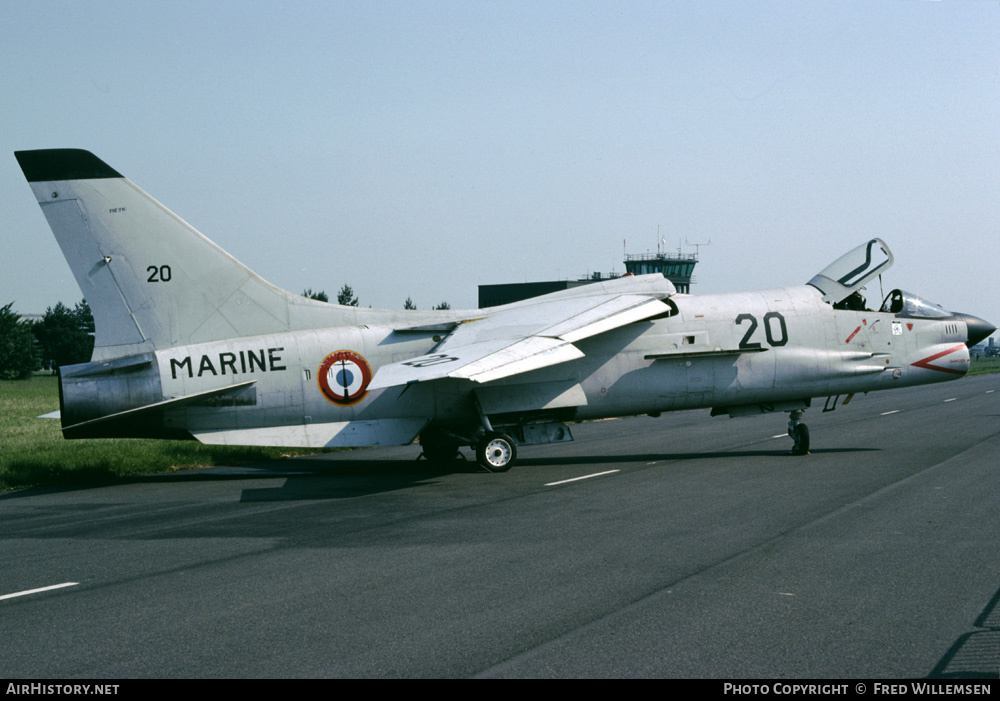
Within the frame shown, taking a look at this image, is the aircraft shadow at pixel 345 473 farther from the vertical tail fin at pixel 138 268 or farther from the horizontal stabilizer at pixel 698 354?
the vertical tail fin at pixel 138 268

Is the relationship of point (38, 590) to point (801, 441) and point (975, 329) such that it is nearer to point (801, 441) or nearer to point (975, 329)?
point (801, 441)

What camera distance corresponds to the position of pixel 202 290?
1652 cm

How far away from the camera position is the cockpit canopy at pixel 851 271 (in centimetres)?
1873

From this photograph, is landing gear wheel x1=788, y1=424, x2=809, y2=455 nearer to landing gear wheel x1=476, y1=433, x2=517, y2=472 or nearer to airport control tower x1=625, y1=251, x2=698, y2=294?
landing gear wheel x1=476, y1=433, x2=517, y2=472

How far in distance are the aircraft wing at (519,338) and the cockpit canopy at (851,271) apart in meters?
4.07

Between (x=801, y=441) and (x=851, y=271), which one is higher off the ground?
(x=851, y=271)

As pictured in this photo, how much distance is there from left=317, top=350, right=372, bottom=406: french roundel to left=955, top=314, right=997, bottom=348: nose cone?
13.1m

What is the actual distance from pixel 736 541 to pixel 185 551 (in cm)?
594

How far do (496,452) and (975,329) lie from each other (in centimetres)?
1132

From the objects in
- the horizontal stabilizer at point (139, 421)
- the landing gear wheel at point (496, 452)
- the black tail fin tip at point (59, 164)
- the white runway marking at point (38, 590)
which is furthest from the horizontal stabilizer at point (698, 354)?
the white runway marking at point (38, 590)

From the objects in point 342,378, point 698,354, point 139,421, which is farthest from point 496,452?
point 139,421

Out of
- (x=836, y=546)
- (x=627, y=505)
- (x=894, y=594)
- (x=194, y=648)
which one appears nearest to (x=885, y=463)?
(x=627, y=505)

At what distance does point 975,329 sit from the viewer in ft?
63.9
